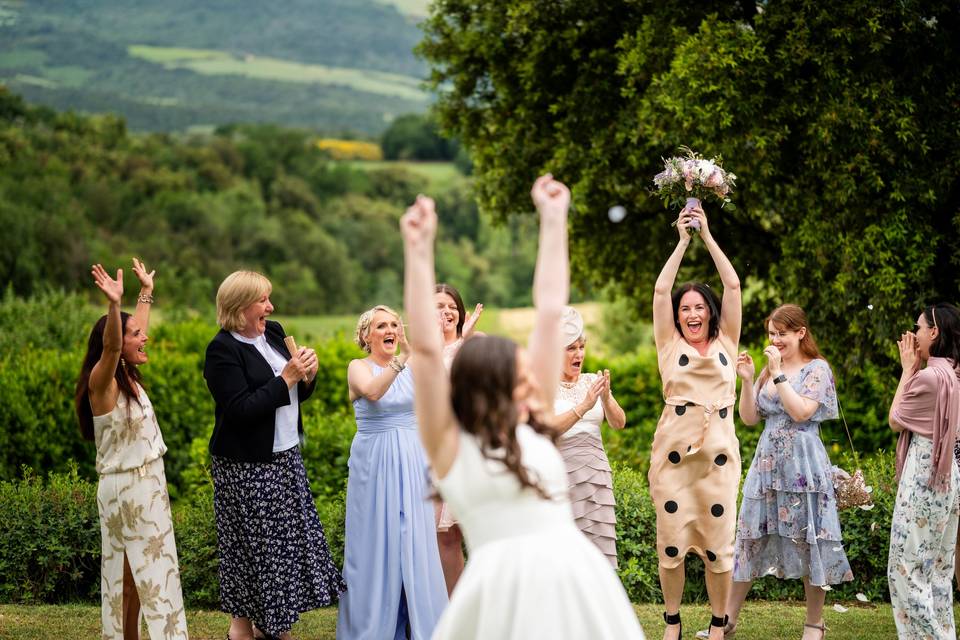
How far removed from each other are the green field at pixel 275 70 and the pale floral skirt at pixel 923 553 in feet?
139

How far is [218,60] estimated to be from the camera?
4938 cm

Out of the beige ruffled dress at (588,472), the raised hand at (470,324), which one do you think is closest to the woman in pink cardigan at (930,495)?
the beige ruffled dress at (588,472)

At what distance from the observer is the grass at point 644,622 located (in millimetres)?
7141

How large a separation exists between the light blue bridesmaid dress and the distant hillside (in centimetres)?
3887

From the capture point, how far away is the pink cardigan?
6.19m

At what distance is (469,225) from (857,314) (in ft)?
117

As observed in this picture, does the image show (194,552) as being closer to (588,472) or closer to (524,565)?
(588,472)

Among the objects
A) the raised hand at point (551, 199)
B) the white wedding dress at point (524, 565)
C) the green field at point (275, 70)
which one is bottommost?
the white wedding dress at point (524, 565)

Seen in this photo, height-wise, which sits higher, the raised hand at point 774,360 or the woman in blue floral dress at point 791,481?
the raised hand at point 774,360

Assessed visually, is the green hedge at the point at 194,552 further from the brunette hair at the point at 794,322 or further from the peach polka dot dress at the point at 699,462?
the brunette hair at the point at 794,322

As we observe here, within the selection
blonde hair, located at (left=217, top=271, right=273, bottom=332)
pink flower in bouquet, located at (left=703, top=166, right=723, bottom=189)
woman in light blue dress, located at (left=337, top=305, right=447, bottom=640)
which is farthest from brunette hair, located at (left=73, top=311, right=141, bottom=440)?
pink flower in bouquet, located at (left=703, top=166, right=723, bottom=189)

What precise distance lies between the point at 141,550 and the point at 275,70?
154ft

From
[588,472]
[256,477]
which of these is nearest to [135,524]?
[256,477]

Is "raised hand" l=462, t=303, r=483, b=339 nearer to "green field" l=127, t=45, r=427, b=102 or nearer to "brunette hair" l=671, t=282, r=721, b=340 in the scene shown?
"brunette hair" l=671, t=282, r=721, b=340
